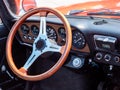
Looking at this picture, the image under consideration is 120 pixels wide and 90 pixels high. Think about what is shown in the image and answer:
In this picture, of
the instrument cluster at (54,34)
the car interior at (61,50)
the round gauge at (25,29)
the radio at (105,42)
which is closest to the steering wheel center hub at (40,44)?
the car interior at (61,50)

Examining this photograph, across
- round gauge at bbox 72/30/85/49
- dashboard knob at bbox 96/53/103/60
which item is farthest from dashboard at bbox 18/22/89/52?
dashboard knob at bbox 96/53/103/60

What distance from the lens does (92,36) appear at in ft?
7.00

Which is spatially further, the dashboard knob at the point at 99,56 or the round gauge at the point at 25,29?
the round gauge at the point at 25,29

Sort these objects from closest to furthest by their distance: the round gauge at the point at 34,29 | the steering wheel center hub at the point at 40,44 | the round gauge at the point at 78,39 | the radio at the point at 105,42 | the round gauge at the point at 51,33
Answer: the radio at the point at 105,42, the steering wheel center hub at the point at 40,44, the round gauge at the point at 78,39, the round gauge at the point at 51,33, the round gauge at the point at 34,29

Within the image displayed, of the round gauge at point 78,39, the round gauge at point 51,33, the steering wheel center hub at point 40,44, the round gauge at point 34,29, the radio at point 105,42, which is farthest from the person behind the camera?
the round gauge at point 34,29

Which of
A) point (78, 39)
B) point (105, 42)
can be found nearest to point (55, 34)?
point (78, 39)

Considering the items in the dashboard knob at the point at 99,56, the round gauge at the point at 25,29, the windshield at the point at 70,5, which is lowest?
the dashboard knob at the point at 99,56

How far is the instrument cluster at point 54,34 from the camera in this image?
2.23 metres

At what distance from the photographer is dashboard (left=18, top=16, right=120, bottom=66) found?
6.64 feet

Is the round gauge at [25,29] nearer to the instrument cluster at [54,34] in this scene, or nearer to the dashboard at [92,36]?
the instrument cluster at [54,34]

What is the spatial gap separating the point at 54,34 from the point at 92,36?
14.0 inches

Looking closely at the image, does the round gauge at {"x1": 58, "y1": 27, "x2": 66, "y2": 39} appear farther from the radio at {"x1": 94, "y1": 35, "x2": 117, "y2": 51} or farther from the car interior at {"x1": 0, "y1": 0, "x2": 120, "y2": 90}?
the radio at {"x1": 94, "y1": 35, "x2": 117, "y2": 51}

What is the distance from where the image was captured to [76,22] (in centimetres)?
225

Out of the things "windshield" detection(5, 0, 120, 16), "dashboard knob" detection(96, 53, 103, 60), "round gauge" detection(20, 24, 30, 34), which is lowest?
"dashboard knob" detection(96, 53, 103, 60)
